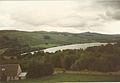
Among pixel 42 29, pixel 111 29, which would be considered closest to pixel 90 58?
pixel 111 29

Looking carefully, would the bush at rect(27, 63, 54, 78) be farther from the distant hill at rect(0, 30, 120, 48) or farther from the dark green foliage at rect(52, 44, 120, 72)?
the distant hill at rect(0, 30, 120, 48)

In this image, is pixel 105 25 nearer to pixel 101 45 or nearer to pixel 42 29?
pixel 101 45

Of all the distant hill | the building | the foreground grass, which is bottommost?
the foreground grass

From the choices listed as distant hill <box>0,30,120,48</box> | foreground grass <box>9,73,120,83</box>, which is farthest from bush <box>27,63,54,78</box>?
distant hill <box>0,30,120,48</box>

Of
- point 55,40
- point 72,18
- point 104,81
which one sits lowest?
point 104,81

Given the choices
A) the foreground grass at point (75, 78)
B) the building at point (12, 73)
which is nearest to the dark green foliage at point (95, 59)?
the foreground grass at point (75, 78)

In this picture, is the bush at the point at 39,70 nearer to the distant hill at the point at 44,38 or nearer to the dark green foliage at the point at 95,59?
the dark green foliage at the point at 95,59
